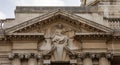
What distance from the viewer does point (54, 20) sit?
30906mm

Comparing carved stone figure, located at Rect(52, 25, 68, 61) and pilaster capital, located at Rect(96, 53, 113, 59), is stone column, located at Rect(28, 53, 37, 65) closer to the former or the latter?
carved stone figure, located at Rect(52, 25, 68, 61)

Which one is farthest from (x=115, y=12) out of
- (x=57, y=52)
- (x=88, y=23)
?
(x=57, y=52)

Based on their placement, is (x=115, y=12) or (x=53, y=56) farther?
(x=115, y=12)

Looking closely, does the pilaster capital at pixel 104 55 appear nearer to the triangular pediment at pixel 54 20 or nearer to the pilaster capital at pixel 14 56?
the triangular pediment at pixel 54 20

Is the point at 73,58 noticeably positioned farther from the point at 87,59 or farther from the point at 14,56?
the point at 14,56

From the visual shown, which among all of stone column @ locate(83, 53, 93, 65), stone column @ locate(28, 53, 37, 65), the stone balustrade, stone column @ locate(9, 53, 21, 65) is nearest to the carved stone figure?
the stone balustrade

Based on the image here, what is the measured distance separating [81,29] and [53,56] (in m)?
3.03

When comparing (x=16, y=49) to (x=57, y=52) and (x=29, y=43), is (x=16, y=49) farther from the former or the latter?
(x=57, y=52)

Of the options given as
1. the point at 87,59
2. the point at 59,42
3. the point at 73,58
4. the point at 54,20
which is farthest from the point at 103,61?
the point at 54,20

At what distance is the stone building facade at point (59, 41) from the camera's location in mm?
29859

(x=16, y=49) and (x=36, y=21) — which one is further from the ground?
(x=36, y=21)

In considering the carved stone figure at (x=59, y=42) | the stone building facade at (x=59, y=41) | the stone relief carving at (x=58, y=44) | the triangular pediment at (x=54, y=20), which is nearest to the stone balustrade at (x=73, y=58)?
the stone building facade at (x=59, y=41)

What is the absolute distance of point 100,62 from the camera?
29750mm

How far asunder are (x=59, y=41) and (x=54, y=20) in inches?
69.4
